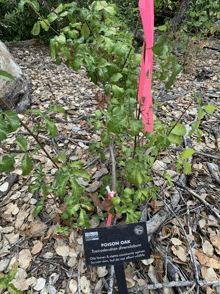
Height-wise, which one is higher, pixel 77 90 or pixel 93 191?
pixel 77 90

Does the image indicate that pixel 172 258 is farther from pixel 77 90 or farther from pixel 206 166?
pixel 77 90

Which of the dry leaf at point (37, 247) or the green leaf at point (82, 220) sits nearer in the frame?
the green leaf at point (82, 220)

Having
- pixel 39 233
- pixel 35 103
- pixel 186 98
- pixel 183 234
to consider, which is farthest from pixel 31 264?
pixel 186 98

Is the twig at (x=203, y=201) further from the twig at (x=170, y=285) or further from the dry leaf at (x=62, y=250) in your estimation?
the dry leaf at (x=62, y=250)

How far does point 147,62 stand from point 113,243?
0.90m

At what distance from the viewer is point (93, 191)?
1.67 meters

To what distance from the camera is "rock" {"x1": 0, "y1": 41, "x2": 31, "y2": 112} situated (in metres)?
2.21

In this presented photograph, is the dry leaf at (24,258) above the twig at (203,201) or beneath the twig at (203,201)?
beneath

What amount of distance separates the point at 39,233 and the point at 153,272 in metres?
0.80

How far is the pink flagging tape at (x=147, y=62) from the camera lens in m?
0.84

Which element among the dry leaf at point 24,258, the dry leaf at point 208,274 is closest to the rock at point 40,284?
the dry leaf at point 24,258

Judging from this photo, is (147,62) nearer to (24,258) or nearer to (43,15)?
(24,258)

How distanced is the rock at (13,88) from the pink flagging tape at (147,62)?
1.72 m

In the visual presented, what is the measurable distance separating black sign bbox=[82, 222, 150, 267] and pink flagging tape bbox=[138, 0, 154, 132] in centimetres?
54
